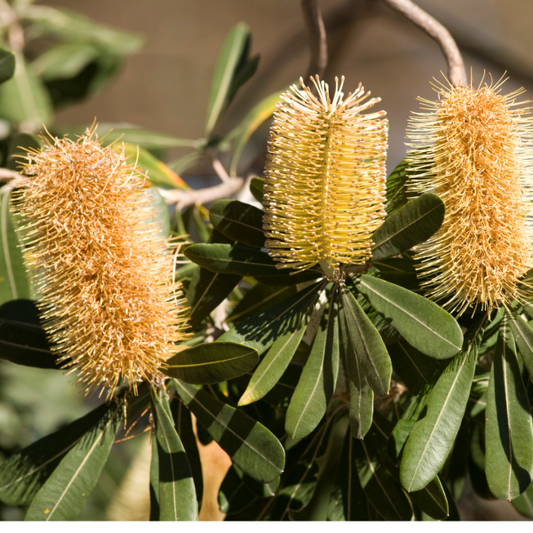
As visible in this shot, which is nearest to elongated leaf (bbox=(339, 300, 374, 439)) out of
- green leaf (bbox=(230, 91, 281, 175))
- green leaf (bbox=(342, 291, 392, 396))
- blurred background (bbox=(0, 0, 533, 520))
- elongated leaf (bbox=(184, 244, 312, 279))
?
green leaf (bbox=(342, 291, 392, 396))

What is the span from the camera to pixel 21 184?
1.81 ft

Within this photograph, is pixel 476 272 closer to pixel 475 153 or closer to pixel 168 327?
pixel 475 153

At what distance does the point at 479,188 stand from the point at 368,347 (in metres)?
0.18

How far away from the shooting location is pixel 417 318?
0.46 meters

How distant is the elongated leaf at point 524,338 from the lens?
48 cm

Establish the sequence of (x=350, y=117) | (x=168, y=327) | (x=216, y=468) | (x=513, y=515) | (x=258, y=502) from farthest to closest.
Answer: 1. (x=513, y=515)
2. (x=216, y=468)
3. (x=258, y=502)
4. (x=168, y=327)
5. (x=350, y=117)

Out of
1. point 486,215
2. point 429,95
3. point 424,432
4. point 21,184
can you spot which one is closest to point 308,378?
point 424,432

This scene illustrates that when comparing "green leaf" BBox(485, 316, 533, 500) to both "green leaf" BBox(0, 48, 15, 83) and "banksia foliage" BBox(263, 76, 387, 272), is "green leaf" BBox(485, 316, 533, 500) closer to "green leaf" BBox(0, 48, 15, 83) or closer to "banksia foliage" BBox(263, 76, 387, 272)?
"banksia foliage" BBox(263, 76, 387, 272)

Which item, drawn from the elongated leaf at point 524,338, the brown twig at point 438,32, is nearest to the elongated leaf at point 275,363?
the elongated leaf at point 524,338

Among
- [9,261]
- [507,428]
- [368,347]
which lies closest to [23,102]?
[9,261]

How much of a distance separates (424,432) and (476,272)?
0.16 metres

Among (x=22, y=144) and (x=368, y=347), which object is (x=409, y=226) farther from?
(x=22, y=144)

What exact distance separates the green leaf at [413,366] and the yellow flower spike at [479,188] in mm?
85

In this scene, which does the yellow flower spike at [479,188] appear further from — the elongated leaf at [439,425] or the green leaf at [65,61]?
the green leaf at [65,61]
